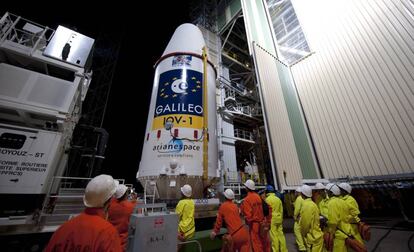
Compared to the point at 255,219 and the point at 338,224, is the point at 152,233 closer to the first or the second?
the point at 255,219

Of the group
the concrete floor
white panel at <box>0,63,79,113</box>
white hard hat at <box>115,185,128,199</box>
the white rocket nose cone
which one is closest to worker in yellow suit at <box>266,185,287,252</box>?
the concrete floor

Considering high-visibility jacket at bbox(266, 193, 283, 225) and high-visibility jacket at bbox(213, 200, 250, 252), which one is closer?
high-visibility jacket at bbox(213, 200, 250, 252)

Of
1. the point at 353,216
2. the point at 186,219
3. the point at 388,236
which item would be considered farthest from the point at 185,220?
the point at 388,236

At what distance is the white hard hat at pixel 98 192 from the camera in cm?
151

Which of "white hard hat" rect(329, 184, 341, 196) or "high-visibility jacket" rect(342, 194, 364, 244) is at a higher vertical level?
"white hard hat" rect(329, 184, 341, 196)

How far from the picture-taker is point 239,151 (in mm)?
16641

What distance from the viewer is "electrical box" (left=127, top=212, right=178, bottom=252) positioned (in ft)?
7.32

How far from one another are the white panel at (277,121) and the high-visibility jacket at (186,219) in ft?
13.9

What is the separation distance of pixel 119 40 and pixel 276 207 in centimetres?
2407

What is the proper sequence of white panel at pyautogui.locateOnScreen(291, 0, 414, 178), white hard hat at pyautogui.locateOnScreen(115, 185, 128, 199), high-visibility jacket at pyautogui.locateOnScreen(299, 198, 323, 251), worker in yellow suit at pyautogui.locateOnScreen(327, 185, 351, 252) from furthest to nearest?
white panel at pyautogui.locateOnScreen(291, 0, 414, 178) < high-visibility jacket at pyautogui.locateOnScreen(299, 198, 323, 251) < worker in yellow suit at pyautogui.locateOnScreen(327, 185, 351, 252) < white hard hat at pyautogui.locateOnScreen(115, 185, 128, 199)

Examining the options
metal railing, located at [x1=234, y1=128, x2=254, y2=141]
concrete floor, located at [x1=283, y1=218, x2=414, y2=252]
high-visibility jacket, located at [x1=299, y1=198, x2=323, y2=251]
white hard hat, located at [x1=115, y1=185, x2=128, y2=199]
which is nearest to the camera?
white hard hat, located at [x1=115, y1=185, x2=128, y2=199]

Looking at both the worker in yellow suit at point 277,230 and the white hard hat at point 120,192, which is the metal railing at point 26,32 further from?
the worker in yellow suit at point 277,230

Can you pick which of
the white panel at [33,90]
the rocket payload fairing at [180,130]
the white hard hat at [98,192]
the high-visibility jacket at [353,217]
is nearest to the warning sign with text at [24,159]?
the white panel at [33,90]

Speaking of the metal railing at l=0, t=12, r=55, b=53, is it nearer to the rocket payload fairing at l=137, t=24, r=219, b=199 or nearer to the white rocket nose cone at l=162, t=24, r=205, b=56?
the rocket payload fairing at l=137, t=24, r=219, b=199
